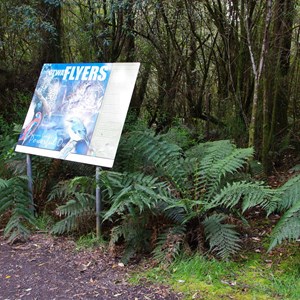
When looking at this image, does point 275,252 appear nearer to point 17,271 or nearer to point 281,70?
point 17,271

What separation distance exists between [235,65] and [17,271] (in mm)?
6598

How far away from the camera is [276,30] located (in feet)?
21.1

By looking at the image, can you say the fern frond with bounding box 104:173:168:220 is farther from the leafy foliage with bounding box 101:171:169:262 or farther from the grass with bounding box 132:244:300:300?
the grass with bounding box 132:244:300:300

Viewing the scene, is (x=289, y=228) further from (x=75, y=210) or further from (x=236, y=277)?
(x=75, y=210)

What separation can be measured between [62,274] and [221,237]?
1.69 meters

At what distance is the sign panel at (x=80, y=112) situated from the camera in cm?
441

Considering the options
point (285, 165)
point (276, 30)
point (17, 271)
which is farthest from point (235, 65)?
point (17, 271)

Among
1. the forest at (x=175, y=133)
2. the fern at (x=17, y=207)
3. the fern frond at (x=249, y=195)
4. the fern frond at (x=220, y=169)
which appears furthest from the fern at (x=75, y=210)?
the fern frond at (x=249, y=195)

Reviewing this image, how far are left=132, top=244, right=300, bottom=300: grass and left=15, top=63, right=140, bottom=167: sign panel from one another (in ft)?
4.42

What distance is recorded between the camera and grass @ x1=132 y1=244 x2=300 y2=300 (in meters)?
3.32

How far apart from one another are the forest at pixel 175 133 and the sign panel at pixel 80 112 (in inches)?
14.8

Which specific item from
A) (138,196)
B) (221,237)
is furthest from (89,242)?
(221,237)

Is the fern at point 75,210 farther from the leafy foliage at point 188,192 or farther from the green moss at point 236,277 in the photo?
the green moss at point 236,277

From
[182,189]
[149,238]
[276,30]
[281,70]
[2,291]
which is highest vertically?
[276,30]
